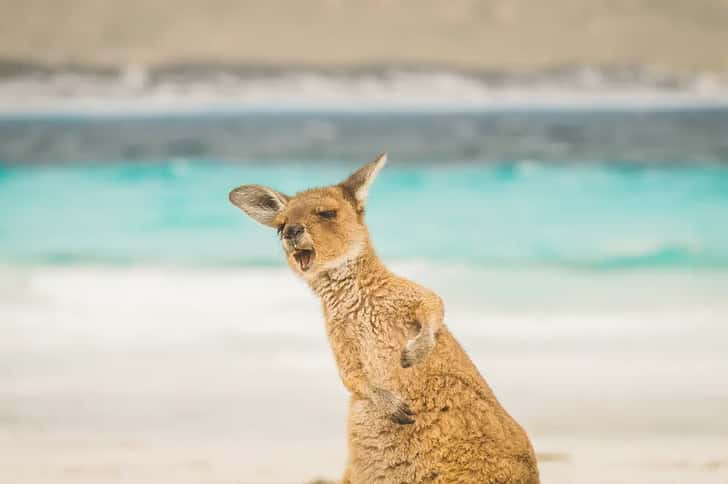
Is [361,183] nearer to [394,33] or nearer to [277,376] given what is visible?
[277,376]

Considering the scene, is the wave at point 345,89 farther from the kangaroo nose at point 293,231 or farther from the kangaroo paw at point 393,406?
the kangaroo paw at point 393,406

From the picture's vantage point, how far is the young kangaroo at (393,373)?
411 cm

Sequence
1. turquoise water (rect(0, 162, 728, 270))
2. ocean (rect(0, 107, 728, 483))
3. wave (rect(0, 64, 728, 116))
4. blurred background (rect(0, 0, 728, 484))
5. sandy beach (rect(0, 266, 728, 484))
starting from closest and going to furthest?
sandy beach (rect(0, 266, 728, 484))
ocean (rect(0, 107, 728, 483))
blurred background (rect(0, 0, 728, 484))
turquoise water (rect(0, 162, 728, 270))
wave (rect(0, 64, 728, 116))

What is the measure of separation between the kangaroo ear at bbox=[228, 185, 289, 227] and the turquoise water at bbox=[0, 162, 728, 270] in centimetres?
938

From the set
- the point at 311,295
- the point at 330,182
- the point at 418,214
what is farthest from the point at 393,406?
the point at 330,182

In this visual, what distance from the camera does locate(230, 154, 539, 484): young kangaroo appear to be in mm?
4113

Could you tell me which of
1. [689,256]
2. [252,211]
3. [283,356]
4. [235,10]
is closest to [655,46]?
[689,256]

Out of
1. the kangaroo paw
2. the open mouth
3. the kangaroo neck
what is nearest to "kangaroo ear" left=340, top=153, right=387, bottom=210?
the kangaroo neck

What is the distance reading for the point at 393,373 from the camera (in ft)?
13.6

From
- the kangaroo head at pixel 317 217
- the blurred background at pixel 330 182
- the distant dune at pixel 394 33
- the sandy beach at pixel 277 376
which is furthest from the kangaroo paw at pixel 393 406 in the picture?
the distant dune at pixel 394 33

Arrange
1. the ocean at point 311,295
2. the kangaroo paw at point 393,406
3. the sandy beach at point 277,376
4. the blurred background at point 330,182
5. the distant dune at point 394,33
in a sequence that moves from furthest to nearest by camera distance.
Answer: the distant dune at point 394,33
the blurred background at point 330,182
the ocean at point 311,295
the sandy beach at point 277,376
the kangaroo paw at point 393,406

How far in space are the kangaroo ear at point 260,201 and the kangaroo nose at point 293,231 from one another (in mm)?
225

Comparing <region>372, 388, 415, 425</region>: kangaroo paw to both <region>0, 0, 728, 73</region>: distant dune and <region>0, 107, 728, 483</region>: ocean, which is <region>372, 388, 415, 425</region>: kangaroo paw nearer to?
<region>0, 107, 728, 483</region>: ocean

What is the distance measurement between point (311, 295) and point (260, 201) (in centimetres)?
932
